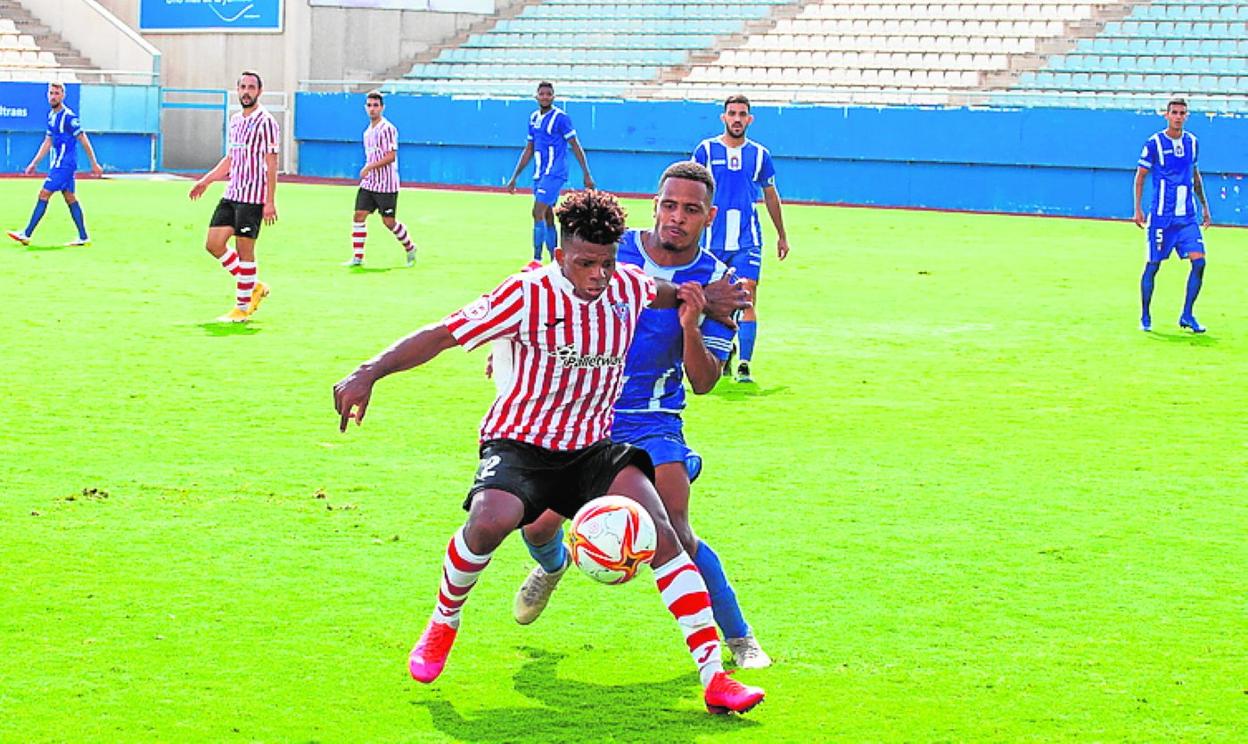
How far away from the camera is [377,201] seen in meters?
20.0

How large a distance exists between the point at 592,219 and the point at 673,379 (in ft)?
2.54

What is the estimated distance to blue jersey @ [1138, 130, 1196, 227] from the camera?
15.3 meters

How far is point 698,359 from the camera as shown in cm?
549

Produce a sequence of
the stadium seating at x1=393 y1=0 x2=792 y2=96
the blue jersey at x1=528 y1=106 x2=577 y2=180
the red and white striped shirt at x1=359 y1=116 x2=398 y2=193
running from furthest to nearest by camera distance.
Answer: the stadium seating at x1=393 y1=0 x2=792 y2=96 → the blue jersey at x1=528 y1=106 x2=577 y2=180 → the red and white striped shirt at x1=359 y1=116 x2=398 y2=193

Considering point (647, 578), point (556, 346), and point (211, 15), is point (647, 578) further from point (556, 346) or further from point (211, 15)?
point (211, 15)

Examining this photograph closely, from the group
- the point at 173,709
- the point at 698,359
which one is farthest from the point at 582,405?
the point at 173,709

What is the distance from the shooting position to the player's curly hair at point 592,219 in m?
5.26

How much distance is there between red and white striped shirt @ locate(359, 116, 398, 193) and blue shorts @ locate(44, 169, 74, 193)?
362cm

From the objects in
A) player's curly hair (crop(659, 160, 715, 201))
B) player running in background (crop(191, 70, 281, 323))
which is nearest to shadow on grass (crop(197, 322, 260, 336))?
player running in background (crop(191, 70, 281, 323))

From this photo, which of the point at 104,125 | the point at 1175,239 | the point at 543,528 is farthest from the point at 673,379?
the point at 104,125

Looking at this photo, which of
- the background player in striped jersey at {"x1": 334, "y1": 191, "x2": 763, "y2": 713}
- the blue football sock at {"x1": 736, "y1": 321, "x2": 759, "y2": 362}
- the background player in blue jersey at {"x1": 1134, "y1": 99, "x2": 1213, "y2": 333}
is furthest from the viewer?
the background player in blue jersey at {"x1": 1134, "y1": 99, "x2": 1213, "y2": 333}

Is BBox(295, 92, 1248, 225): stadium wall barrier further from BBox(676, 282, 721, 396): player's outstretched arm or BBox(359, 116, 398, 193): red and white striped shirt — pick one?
BBox(676, 282, 721, 396): player's outstretched arm

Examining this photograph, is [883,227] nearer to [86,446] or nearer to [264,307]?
[264,307]

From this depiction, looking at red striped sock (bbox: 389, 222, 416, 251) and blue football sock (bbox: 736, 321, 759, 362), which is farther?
red striped sock (bbox: 389, 222, 416, 251)
